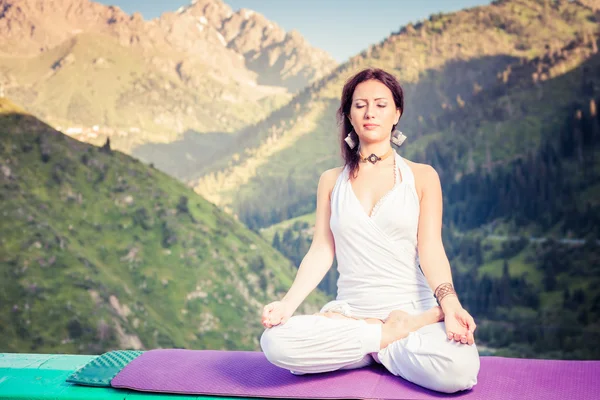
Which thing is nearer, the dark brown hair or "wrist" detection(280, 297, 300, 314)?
"wrist" detection(280, 297, 300, 314)

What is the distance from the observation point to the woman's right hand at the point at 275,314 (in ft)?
10.3

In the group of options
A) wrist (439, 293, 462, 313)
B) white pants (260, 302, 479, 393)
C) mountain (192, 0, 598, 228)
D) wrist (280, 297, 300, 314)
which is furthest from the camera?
mountain (192, 0, 598, 228)

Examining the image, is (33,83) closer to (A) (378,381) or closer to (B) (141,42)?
(B) (141,42)

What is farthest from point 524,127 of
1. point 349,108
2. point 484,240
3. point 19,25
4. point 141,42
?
point 349,108

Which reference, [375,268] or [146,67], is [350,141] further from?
[146,67]

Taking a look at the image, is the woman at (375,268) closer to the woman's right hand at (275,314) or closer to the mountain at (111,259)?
the woman's right hand at (275,314)

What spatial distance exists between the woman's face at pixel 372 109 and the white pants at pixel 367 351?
0.97 meters

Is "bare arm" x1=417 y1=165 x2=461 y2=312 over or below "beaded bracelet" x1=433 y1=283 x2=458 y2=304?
over

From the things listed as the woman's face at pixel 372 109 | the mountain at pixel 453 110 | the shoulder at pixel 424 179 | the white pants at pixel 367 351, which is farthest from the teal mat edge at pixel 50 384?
the mountain at pixel 453 110

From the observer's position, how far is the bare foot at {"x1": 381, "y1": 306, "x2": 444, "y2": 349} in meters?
3.26

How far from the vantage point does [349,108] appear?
3.67 meters

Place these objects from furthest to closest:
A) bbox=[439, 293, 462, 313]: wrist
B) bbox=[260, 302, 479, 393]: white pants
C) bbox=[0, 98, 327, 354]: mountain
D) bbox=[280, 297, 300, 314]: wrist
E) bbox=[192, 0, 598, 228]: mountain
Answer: bbox=[192, 0, 598, 228]: mountain
bbox=[0, 98, 327, 354]: mountain
bbox=[280, 297, 300, 314]: wrist
bbox=[439, 293, 462, 313]: wrist
bbox=[260, 302, 479, 393]: white pants

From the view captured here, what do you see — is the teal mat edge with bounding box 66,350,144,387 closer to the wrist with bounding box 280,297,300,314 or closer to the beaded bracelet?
the wrist with bounding box 280,297,300,314

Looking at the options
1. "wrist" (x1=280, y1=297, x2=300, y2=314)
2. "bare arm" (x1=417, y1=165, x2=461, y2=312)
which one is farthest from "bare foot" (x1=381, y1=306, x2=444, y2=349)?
"wrist" (x1=280, y1=297, x2=300, y2=314)
